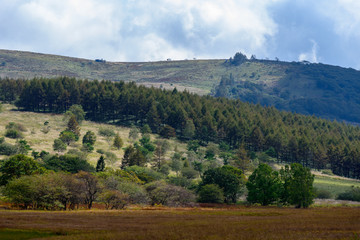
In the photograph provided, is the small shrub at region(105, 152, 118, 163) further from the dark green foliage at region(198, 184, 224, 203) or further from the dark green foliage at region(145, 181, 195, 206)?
the dark green foliage at region(198, 184, 224, 203)

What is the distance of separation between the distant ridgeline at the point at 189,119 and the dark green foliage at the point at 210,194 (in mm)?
74987

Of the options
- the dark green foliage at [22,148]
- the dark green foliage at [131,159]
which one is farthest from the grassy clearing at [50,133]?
the dark green foliage at [131,159]

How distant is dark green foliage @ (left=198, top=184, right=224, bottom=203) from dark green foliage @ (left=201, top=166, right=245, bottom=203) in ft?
11.4

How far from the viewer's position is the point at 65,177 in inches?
2274

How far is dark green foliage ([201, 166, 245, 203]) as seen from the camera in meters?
80.6

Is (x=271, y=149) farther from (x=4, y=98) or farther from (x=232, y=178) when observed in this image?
(x=4, y=98)

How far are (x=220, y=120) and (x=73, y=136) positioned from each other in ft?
250

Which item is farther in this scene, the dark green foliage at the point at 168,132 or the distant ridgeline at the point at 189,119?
the dark green foliage at the point at 168,132

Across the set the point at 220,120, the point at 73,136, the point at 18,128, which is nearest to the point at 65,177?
the point at 73,136

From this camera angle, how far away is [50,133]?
128 metres

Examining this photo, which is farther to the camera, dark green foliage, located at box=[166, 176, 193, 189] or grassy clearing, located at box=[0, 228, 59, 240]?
dark green foliage, located at box=[166, 176, 193, 189]

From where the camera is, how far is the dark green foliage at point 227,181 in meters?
80.6

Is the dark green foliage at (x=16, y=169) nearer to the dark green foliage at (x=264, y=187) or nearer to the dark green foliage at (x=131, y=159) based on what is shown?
the dark green foliage at (x=131, y=159)

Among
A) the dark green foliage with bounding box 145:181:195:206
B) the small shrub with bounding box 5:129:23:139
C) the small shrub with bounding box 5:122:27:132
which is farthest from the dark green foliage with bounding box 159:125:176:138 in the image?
the dark green foliage with bounding box 145:181:195:206
